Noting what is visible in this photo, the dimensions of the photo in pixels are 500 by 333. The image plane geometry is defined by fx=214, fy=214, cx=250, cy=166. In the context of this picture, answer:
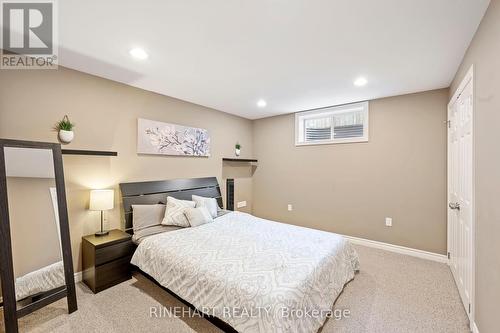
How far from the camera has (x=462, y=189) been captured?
7.13ft

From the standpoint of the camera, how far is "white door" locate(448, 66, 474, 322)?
1862mm

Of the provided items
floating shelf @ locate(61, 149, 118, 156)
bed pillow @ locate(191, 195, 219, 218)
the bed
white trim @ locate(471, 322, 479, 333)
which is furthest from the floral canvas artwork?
white trim @ locate(471, 322, 479, 333)

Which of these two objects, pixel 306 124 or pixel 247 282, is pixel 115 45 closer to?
pixel 247 282

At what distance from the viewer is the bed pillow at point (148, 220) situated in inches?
109

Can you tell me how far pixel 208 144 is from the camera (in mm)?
4148

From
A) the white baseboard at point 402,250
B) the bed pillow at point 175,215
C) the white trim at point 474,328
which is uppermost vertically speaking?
the bed pillow at point 175,215

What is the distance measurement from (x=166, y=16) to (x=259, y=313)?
2296mm

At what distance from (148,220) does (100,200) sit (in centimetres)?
64

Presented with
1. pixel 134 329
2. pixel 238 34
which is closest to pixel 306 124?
pixel 238 34

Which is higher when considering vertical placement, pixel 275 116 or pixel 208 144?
pixel 275 116

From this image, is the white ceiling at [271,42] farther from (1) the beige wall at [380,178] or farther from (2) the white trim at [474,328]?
(2) the white trim at [474,328]

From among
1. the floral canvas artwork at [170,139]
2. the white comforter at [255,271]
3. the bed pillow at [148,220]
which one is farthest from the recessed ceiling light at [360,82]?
the bed pillow at [148,220]

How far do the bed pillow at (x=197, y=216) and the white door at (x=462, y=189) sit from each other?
284 centimetres

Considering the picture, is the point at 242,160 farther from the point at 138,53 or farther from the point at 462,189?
the point at 462,189
